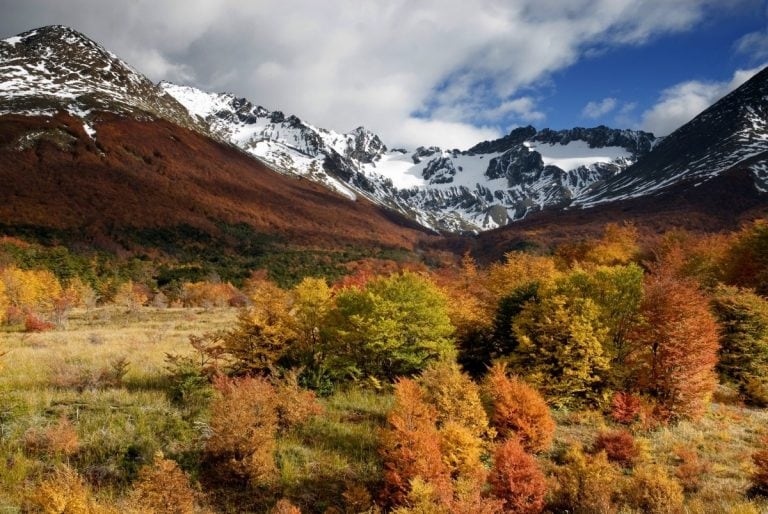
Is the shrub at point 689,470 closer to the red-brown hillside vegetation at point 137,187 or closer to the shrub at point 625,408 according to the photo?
the shrub at point 625,408

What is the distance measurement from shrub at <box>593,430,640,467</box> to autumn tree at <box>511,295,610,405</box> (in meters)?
3.42

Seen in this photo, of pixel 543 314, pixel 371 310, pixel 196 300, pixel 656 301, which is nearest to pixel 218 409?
pixel 371 310

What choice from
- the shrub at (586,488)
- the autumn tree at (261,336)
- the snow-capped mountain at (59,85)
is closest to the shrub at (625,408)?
the shrub at (586,488)

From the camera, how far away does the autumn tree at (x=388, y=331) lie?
2228cm

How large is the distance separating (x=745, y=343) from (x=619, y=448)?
48.7ft

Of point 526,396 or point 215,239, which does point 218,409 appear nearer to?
point 526,396

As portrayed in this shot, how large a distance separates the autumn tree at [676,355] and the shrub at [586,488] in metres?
8.99

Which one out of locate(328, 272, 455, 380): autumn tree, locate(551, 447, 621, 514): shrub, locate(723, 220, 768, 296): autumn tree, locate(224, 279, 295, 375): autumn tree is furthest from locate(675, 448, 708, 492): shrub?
locate(723, 220, 768, 296): autumn tree

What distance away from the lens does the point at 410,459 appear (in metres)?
13.3

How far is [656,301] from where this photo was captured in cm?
2333

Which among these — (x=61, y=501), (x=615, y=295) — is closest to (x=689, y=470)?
(x=615, y=295)

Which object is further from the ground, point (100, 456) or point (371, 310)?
point (371, 310)

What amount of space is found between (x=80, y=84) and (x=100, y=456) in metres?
203

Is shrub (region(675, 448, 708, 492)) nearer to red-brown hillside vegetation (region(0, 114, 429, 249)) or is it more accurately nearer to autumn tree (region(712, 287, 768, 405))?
autumn tree (region(712, 287, 768, 405))
